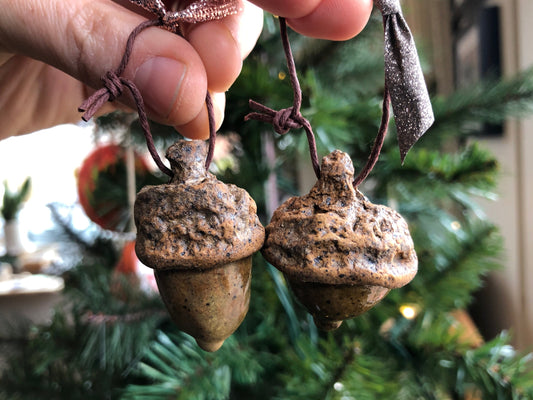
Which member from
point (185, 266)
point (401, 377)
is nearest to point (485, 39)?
point (401, 377)

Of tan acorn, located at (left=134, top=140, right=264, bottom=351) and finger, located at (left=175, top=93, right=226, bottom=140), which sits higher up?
finger, located at (left=175, top=93, right=226, bottom=140)

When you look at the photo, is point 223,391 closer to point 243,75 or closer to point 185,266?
point 185,266

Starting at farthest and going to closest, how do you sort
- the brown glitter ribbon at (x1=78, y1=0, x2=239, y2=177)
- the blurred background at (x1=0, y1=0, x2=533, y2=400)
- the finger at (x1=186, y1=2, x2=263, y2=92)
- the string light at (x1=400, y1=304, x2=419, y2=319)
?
the string light at (x1=400, y1=304, x2=419, y2=319), the blurred background at (x1=0, y1=0, x2=533, y2=400), the finger at (x1=186, y1=2, x2=263, y2=92), the brown glitter ribbon at (x1=78, y1=0, x2=239, y2=177)

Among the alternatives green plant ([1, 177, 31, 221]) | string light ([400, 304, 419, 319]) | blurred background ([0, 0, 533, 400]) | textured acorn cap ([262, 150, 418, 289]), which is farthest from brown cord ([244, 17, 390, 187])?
green plant ([1, 177, 31, 221])

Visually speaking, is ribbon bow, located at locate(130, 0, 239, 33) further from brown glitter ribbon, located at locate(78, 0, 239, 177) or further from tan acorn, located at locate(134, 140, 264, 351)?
tan acorn, located at locate(134, 140, 264, 351)

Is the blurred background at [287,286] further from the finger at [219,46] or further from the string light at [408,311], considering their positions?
the finger at [219,46]

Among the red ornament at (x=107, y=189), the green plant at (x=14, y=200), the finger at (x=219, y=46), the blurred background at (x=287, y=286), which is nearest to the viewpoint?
the finger at (x=219, y=46)

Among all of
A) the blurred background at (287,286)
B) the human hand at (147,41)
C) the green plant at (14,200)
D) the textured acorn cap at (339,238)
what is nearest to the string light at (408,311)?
the blurred background at (287,286)
